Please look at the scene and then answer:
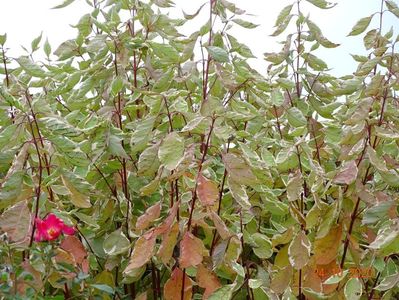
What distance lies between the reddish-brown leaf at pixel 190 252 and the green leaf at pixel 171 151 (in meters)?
0.17

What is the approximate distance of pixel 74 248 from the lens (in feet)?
5.27

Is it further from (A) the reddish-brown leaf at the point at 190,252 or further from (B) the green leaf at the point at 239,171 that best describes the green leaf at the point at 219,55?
(A) the reddish-brown leaf at the point at 190,252

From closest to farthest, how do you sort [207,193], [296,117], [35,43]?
[207,193]
[296,117]
[35,43]

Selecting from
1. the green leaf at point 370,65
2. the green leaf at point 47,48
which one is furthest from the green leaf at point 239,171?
the green leaf at point 47,48

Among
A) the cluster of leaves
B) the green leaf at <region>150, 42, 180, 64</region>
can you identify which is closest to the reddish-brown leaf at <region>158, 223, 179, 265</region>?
the cluster of leaves

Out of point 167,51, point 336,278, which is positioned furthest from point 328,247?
point 167,51

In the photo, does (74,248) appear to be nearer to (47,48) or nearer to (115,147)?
(115,147)

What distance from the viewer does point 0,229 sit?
5.26 ft

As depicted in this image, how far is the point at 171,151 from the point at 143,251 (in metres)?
0.23

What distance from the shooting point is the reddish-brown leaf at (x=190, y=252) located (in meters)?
1.46

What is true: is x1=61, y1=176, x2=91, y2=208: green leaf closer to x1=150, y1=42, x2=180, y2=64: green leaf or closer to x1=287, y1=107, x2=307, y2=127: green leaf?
x1=150, y1=42, x2=180, y2=64: green leaf

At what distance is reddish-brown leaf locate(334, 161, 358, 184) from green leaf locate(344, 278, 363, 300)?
23cm

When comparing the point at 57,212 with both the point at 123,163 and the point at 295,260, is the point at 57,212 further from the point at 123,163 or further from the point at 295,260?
the point at 295,260

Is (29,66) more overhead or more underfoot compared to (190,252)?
more overhead
